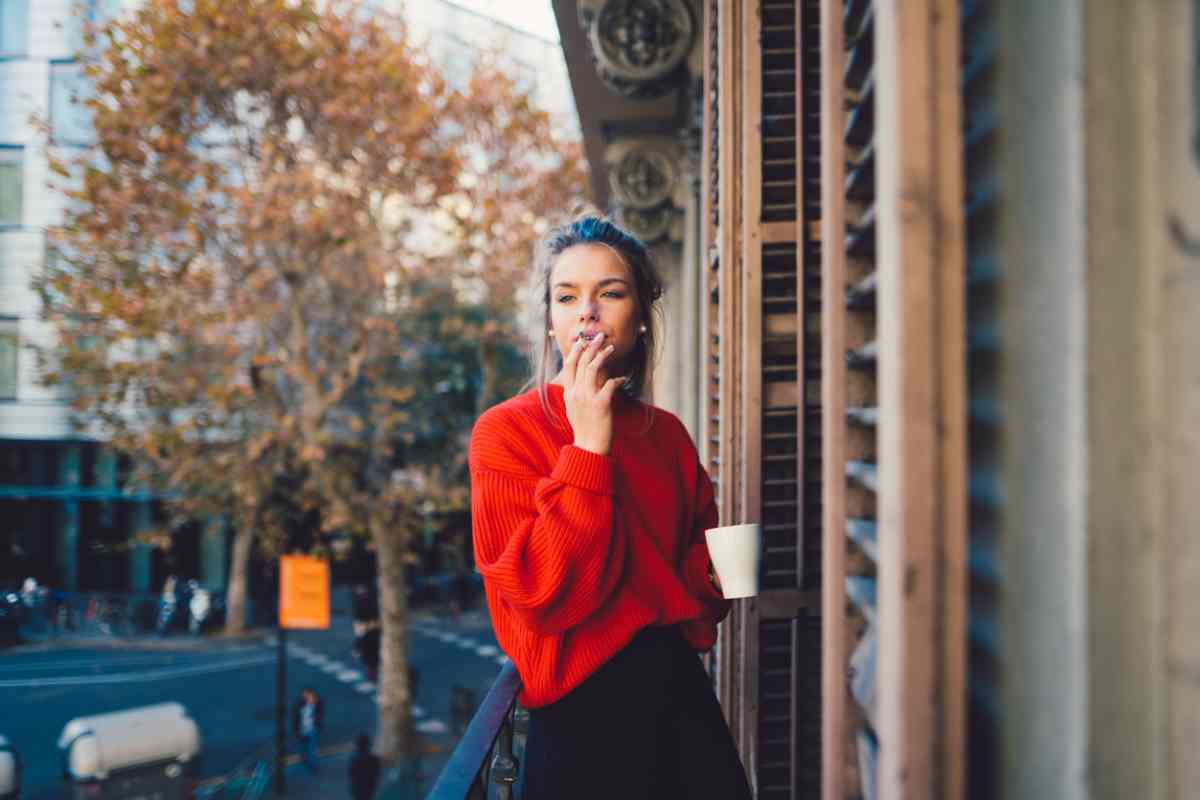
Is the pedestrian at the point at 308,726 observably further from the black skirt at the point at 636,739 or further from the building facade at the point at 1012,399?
the building facade at the point at 1012,399

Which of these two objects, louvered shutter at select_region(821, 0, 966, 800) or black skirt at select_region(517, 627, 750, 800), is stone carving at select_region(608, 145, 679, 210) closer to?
black skirt at select_region(517, 627, 750, 800)

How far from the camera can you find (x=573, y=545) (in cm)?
168

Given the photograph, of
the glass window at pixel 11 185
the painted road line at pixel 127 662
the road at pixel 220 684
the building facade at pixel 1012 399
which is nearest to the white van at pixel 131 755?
the road at pixel 220 684

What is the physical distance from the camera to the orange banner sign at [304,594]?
46.3 ft

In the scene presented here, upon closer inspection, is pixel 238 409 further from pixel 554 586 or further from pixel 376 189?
pixel 554 586

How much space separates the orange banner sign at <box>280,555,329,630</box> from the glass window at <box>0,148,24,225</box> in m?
14.7

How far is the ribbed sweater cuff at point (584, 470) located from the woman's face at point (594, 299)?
0.31m

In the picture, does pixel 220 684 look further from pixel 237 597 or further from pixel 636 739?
pixel 636 739

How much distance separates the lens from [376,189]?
1317 centimetres

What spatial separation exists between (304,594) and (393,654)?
1891 millimetres

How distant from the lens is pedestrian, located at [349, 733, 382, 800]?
11.7m

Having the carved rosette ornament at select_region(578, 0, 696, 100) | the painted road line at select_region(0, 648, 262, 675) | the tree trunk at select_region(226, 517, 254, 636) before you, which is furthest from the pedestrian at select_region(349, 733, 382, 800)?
the tree trunk at select_region(226, 517, 254, 636)

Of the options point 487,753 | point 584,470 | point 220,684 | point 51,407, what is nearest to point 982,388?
point 584,470

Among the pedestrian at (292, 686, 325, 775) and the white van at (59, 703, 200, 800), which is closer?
the white van at (59, 703, 200, 800)
